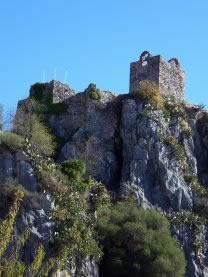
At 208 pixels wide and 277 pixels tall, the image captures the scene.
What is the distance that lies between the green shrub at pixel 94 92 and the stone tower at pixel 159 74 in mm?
2355

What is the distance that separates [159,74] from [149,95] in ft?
9.22

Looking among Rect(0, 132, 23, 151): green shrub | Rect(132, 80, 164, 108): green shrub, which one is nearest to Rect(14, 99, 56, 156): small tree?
Rect(0, 132, 23, 151): green shrub

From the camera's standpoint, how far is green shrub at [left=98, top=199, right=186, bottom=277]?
1216 inches

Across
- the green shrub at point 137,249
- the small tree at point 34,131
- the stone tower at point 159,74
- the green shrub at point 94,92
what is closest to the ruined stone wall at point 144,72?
the stone tower at point 159,74

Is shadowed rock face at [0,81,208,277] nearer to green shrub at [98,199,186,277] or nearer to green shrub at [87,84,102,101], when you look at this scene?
green shrub at [87,84,102,101]

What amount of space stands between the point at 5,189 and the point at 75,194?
3.93 meters

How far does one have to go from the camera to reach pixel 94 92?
4028cm

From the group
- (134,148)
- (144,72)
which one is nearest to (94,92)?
(144,72)

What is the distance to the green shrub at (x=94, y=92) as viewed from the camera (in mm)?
40156

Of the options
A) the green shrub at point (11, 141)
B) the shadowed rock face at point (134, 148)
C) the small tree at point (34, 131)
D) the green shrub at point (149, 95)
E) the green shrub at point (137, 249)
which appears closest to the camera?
the green shrub at point (137, 249)

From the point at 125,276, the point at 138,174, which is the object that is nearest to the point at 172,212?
the point at 138,174

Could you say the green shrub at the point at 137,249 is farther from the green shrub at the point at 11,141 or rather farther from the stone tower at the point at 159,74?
the stone tower at the point at 159,74

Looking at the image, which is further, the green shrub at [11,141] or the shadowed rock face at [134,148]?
the shadowed rock face at [134,148]

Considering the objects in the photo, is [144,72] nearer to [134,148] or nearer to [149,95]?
A: [149,95]
